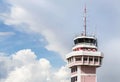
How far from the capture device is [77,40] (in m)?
140

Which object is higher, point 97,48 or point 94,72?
point 97,48

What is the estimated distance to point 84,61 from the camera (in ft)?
432

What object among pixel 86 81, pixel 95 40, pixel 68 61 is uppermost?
pixel 95 40

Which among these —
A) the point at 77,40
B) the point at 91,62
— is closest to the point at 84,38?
the point at 77,40

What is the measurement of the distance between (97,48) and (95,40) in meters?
3.56

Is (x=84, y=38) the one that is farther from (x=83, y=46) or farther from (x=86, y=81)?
(x=86, y=81)

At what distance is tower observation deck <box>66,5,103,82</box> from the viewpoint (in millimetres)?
131750

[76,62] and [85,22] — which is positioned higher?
[85,22]

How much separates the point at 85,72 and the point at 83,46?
35.3ft

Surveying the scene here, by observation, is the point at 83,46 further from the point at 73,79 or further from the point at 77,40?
the point at 73,79

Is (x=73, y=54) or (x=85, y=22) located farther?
(x=85, y=22)

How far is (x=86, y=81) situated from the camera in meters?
132

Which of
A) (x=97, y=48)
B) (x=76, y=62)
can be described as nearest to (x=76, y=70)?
(x=76, y=62)

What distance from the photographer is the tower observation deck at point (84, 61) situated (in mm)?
131750
